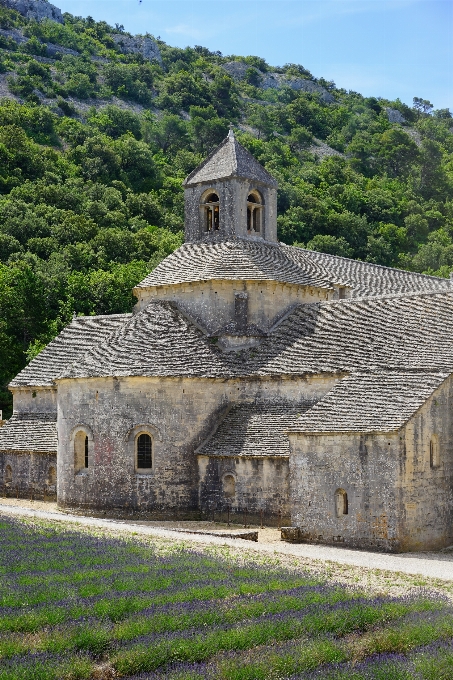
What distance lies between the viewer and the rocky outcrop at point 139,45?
160 m

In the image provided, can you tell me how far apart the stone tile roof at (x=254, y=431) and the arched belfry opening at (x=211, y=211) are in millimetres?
8853

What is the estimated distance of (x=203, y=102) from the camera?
138 metres

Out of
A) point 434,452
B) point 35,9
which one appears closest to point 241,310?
point 434,452

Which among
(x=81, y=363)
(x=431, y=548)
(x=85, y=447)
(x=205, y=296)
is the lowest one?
(x=431, y=548)

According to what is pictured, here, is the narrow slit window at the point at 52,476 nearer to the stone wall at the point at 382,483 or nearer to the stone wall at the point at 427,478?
the stone wall at the point at 382,483

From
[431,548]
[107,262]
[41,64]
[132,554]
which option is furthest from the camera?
[41,64]

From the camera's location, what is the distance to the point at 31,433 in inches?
1465

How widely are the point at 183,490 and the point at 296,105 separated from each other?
410 ft

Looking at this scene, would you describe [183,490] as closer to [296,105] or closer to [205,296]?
[205,296]

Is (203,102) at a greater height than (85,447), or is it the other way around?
(203,102)

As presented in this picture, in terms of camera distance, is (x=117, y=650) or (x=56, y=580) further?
(x=56, y=580)

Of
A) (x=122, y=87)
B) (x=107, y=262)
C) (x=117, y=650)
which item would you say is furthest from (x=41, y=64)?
(x=117, y=650)

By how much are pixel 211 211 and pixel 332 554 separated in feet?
57.3

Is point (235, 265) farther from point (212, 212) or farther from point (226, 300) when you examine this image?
point (212, 212)
